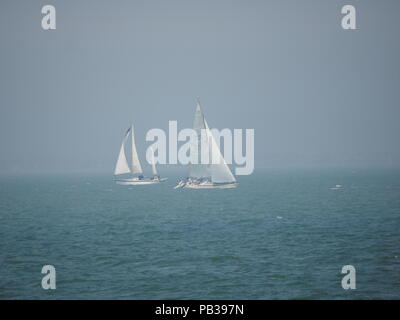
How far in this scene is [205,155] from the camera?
99875mm

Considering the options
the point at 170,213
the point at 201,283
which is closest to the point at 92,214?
the point at 170,213

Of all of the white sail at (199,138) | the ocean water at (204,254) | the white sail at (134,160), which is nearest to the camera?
the ocean water at (204,254)

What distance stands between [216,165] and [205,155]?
3.37 metres

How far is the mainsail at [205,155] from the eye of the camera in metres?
97.9

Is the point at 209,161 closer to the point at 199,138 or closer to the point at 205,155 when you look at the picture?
the point at 205,155

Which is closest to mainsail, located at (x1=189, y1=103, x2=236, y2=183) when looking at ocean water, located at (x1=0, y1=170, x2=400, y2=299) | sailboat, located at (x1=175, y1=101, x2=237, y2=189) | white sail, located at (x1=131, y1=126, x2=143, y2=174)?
sailboat, located at (x1=175, y1=101, x2=237, y2=189)

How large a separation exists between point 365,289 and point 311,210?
43.2m

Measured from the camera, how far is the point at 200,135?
9812 cm

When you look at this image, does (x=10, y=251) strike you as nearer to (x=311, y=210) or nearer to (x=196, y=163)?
(x=311, y=210)

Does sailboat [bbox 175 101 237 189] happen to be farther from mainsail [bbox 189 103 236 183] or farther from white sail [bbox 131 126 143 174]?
white sail [bbox 131 126 143 174]

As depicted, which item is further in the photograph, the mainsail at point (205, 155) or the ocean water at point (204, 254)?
the mainsail at point (205, 155)

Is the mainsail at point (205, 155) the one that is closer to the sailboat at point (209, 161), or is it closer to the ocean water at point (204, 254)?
the sailboat at point (209, 161)

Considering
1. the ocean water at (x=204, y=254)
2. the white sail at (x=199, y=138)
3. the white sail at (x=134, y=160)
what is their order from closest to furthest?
the ocean water at (x=204, y=254), the white sail at (x=199, y=138), the white sail at (x=134, y=160)

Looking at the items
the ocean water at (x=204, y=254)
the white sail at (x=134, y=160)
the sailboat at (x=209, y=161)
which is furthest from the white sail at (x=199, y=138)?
the white sail at (x=134, y=160)
